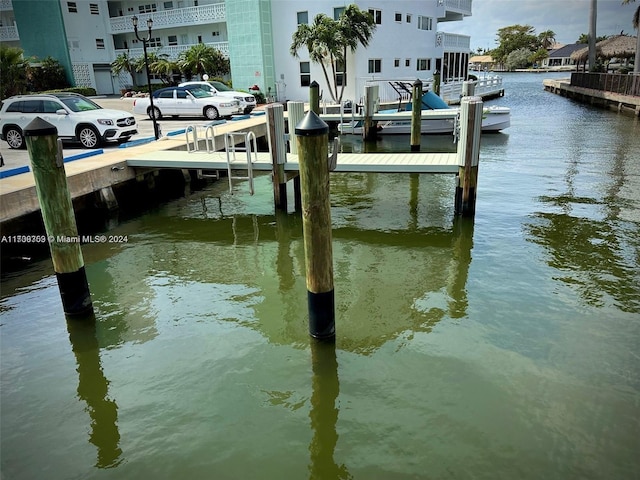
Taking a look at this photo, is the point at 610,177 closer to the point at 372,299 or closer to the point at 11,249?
the point at 372,299

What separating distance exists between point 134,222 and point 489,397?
876 cm

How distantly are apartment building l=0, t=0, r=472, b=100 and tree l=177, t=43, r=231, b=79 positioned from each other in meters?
1.14

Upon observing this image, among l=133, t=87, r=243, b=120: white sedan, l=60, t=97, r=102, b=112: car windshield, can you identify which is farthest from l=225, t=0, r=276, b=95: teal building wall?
l=60, t=97, r=102, b=112: car windshield

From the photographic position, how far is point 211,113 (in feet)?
72.2

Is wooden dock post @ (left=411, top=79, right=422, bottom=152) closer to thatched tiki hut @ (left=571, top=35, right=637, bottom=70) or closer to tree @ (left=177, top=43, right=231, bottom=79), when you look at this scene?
tree @ (left=177, top=43, right=231, bottom=79)

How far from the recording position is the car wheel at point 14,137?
14.8 meters

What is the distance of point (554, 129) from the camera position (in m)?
23.5

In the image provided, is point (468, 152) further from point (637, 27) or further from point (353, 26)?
point (637, 27)

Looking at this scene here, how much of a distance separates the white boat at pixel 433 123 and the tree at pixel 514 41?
4622 inches

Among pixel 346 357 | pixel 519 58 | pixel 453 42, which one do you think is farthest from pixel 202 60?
pixel 519 58

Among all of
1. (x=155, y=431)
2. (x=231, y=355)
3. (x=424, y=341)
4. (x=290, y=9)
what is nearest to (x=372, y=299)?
(x=424, y=341)

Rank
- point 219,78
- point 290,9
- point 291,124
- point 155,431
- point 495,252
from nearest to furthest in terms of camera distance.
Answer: point 155,431
point 495,252
point 291,124
point 290,9
point 219,78

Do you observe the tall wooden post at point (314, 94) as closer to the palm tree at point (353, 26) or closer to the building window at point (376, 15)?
the palm tree at point (353, 26)

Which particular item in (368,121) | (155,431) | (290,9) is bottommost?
(155,431)
